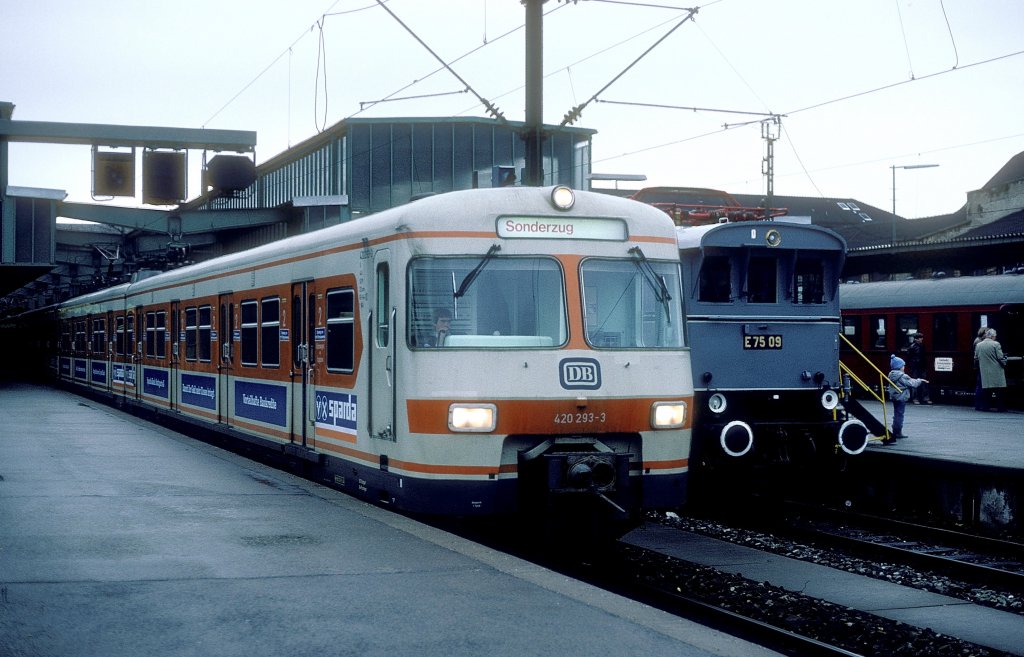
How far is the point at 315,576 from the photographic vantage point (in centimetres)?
736

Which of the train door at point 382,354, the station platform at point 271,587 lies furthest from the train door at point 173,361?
the train door at point 382,354

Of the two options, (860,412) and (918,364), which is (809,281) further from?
(918,364)

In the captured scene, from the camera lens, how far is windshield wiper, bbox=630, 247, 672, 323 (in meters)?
9.73

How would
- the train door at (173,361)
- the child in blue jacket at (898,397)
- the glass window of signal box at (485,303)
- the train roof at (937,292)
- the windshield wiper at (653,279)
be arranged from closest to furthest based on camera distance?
the glass window of signal box at (485,303), the windshield wiper at (653,279), the child in blue jacket at (898,397), the train door at (173,361), the train roof at (937,292)

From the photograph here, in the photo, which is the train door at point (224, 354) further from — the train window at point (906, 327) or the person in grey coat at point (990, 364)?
the train window at point (906, 327)

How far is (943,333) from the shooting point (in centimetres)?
2559

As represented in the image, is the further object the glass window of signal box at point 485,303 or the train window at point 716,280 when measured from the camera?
the train window at point 716,280

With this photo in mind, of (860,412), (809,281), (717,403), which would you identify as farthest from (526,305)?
(860,412)

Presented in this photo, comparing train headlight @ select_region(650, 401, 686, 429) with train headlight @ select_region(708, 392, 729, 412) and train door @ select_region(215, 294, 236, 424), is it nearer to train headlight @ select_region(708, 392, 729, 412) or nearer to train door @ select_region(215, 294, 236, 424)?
train headlight @ select_region(708, 392, 729, 412)

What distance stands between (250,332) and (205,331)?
2572 millimetres

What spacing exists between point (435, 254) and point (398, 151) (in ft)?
125

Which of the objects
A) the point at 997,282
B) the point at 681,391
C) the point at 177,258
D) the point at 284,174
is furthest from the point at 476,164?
the point at 681,391

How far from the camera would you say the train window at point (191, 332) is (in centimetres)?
1662

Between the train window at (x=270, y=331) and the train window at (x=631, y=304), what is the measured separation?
4.30 meters
